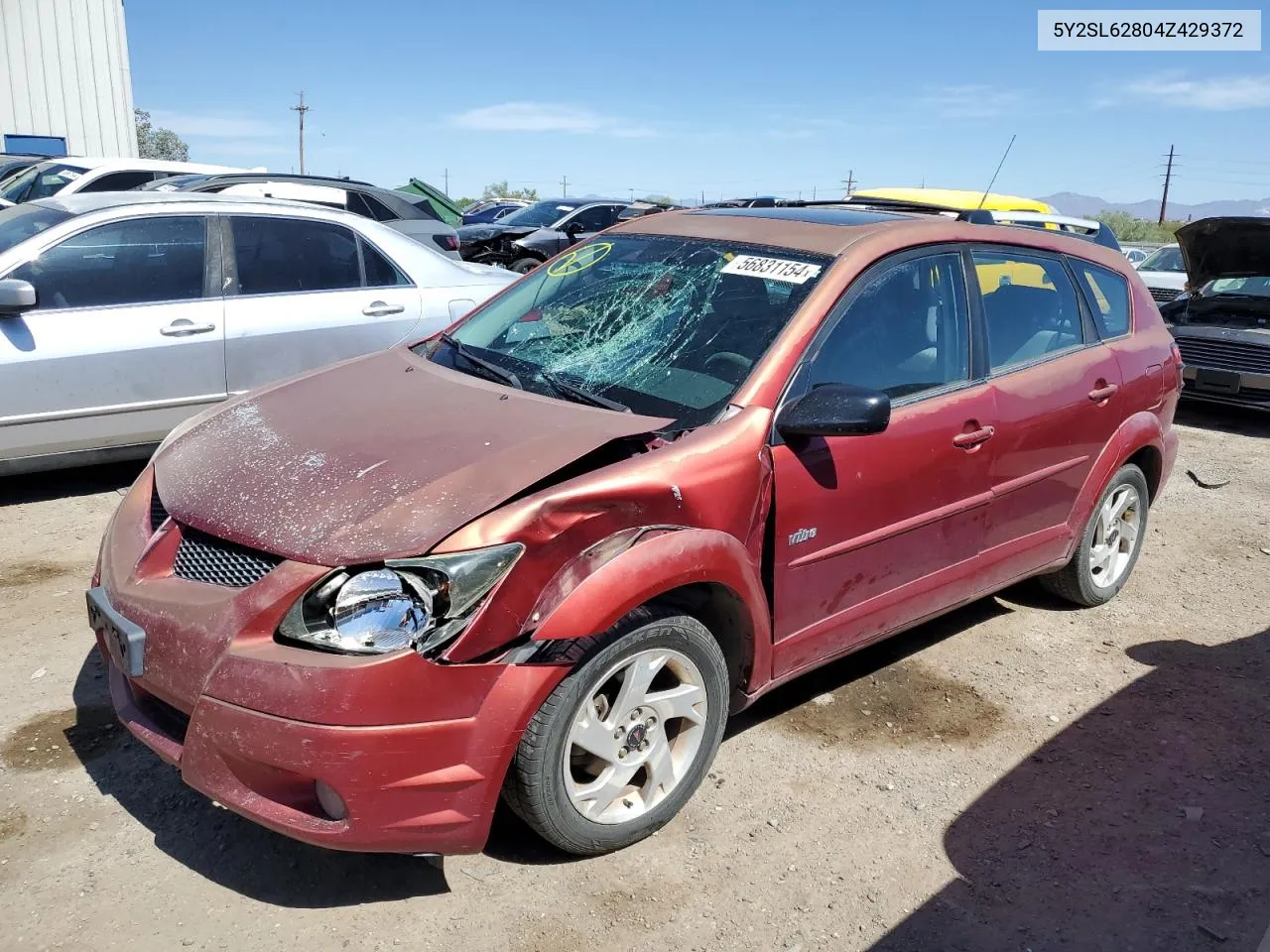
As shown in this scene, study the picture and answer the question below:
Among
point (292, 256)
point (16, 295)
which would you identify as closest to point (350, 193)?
point (292, 256)

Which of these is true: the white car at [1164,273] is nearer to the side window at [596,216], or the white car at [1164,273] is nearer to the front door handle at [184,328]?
the side window at [596,216]

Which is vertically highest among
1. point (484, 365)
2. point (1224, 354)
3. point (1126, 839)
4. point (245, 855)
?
point (484, 365)

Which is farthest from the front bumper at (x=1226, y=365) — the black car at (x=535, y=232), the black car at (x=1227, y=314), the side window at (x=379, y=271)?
the side window at (x=379, y=271)

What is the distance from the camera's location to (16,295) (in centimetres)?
497

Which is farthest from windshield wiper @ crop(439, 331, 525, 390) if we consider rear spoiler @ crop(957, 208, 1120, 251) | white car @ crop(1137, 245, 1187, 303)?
white car @ crop(1137, 245, 1187, 303)

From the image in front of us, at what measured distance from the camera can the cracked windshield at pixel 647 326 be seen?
10.6 feet

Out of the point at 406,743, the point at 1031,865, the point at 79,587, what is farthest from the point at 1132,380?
the point at 79,587

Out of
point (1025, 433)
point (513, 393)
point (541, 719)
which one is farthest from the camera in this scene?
point (1025, 433)

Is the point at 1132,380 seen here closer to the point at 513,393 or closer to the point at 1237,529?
the point at 1237,529

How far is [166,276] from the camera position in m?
5.62

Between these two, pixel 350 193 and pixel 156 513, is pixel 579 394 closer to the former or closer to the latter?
pixel 156 513

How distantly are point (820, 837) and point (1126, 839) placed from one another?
0.94 meters

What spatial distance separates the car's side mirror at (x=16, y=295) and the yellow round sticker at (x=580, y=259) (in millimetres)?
2715

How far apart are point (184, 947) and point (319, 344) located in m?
4.06
